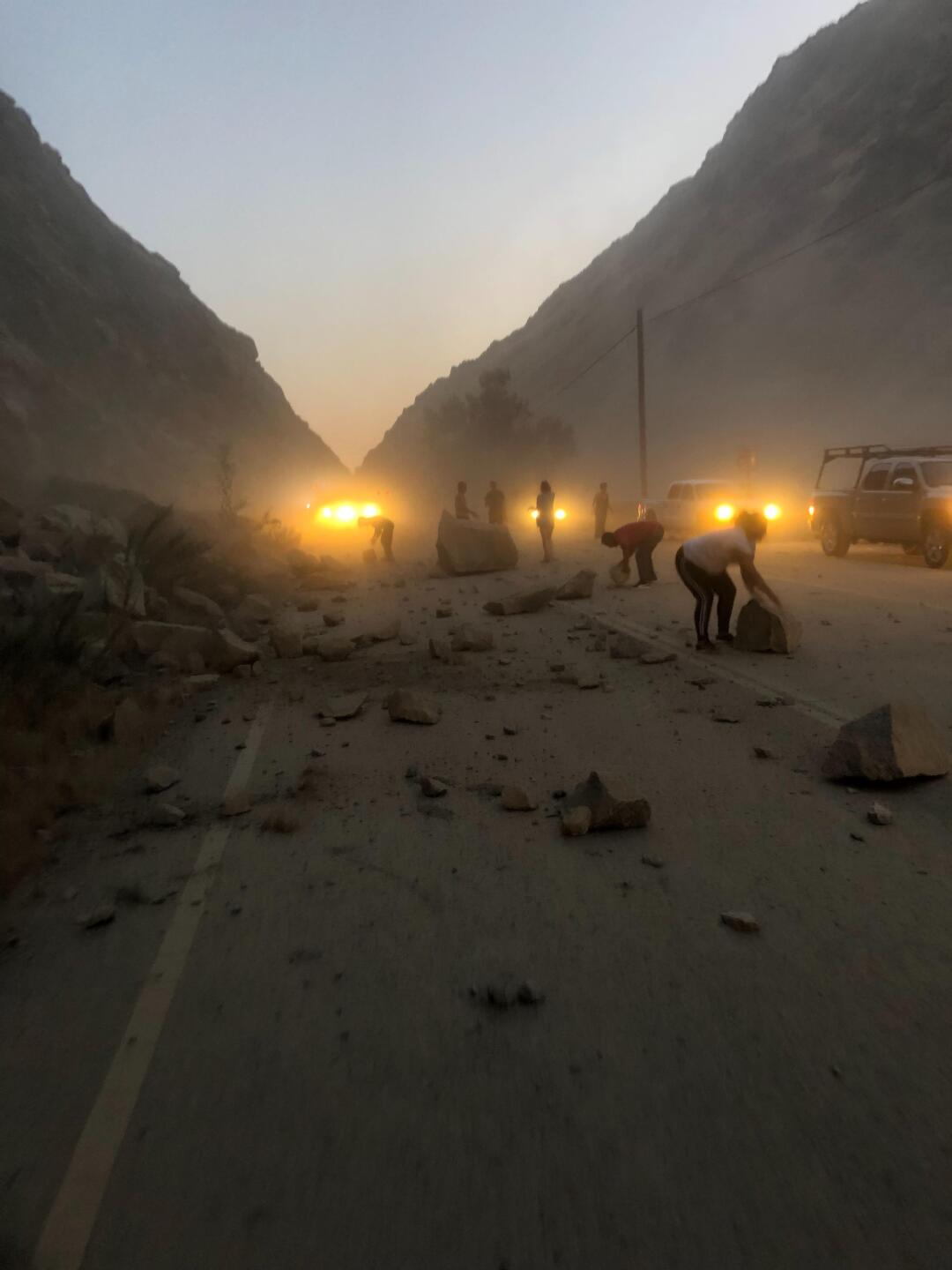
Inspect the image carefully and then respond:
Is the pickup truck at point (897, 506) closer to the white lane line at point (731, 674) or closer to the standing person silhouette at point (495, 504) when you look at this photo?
the white lane line at point (731, 674)

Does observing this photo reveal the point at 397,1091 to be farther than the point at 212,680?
No

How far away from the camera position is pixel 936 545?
16891mm

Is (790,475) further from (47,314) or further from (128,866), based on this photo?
(128,866)

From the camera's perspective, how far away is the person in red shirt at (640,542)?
14125mm

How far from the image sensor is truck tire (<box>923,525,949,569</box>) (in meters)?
16.7

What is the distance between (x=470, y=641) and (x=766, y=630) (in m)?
3.19

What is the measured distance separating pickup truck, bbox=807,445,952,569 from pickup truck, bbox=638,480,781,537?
452cm

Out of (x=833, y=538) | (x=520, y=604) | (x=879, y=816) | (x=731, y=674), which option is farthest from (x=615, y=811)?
(x=833, y=538)

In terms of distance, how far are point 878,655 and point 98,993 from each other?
26.0ft

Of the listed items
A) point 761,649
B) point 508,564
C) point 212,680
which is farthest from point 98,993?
point 508,564

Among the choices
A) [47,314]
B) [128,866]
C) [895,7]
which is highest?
[895,7]

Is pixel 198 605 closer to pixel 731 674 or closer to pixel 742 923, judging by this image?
pixel 731 674

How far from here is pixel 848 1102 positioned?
2.73 m

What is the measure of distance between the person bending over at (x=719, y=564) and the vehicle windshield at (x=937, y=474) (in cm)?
926
